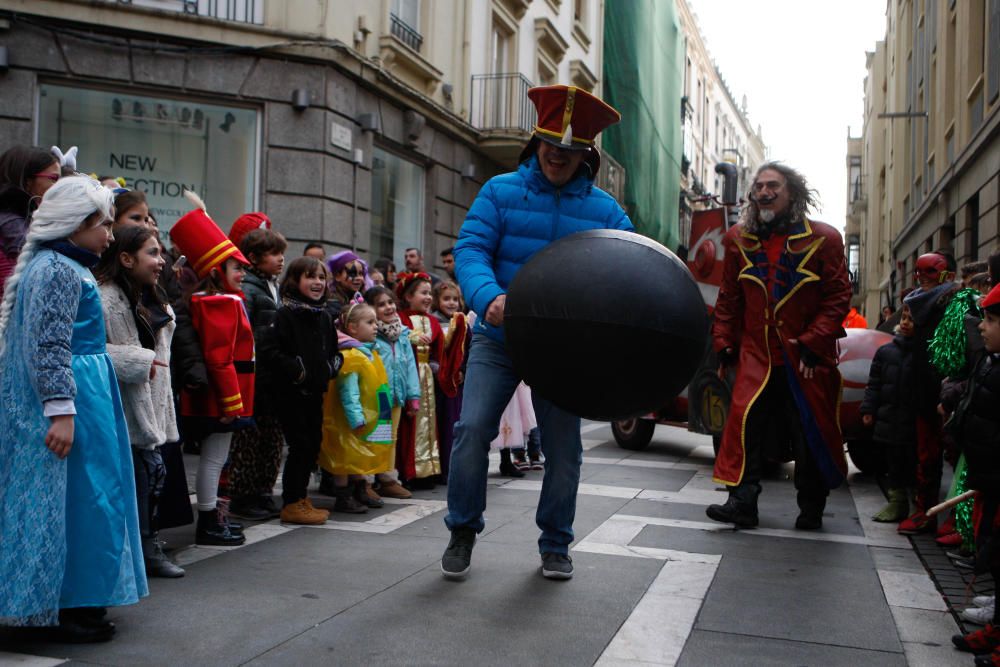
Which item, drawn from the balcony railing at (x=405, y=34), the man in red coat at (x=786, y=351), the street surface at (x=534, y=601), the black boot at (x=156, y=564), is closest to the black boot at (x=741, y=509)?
the man in red coat at (x=786, y=351)

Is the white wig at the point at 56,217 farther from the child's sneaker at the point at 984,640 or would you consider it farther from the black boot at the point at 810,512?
the black boot at the point at 810,512

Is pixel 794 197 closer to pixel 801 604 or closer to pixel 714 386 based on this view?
pixel 801 604

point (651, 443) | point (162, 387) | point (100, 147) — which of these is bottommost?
point (651, 443)

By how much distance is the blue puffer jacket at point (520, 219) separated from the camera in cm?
421

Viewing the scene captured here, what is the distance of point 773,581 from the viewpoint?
441cm

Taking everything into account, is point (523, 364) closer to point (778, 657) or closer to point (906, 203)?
point (778, 657)

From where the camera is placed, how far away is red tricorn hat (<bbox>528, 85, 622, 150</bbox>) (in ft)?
13.3

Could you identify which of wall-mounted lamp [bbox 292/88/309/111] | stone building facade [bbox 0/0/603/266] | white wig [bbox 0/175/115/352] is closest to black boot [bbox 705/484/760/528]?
white wig [bbox 0/175/115/352]

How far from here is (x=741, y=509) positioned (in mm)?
5637

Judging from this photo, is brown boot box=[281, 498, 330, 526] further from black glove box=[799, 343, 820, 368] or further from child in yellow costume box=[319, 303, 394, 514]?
black glove box=[799, 343, 820, 368]

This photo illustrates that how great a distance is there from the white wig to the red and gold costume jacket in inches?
53.6

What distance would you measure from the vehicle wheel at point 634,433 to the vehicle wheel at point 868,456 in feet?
6.15

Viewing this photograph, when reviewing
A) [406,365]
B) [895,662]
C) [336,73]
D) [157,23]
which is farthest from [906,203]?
[895,662]

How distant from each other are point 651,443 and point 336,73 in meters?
6.38
